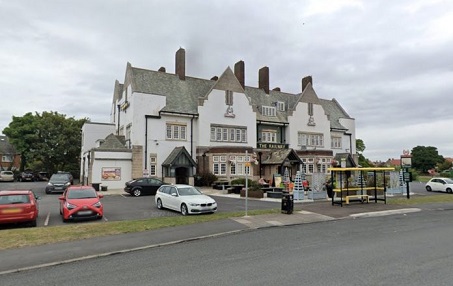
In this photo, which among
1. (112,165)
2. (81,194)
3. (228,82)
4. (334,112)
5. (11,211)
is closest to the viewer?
(11,211)

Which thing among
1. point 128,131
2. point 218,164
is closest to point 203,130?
point 218,164

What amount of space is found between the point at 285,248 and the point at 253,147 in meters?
31.4

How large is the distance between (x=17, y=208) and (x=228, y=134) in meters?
27.7

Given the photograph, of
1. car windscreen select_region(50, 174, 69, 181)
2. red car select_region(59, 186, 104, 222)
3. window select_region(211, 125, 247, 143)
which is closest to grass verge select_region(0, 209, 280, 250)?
red car select_region(59, 186, 104, 222)

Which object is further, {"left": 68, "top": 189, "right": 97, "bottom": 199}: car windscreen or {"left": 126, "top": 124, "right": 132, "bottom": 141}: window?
{"left": 126, "top": 124, "right": 132, "bottom": 141}: window

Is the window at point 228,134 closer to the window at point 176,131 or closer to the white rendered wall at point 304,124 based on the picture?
the window at point 176,131

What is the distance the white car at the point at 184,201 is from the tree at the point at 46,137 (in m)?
40.3

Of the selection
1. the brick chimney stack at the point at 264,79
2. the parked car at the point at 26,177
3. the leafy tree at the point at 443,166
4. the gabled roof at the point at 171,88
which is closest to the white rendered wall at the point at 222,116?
the gabled roof at the point at 171,88

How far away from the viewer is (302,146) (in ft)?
147

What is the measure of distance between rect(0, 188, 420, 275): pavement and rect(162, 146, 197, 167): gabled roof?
1908 cm

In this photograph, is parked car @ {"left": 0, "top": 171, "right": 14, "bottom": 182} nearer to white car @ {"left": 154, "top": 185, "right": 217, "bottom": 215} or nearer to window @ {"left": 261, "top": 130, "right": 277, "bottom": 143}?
window @ {"left": 261, "top": 130, "right": 277, "bottom": 143}

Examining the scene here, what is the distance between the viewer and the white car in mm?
16250

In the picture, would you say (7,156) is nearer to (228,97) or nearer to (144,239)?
(228,97)

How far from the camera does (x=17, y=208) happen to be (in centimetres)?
1348
